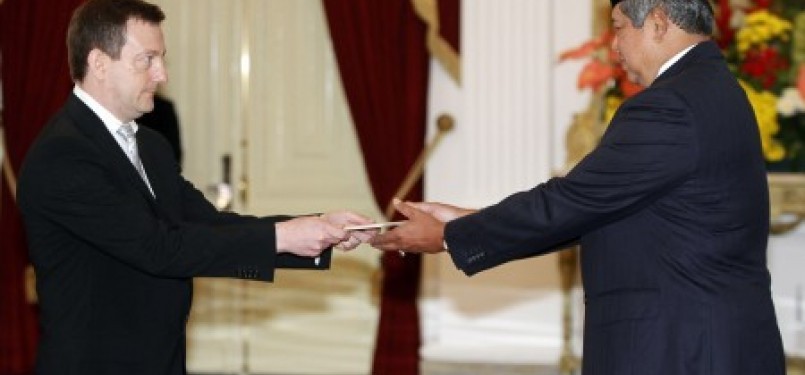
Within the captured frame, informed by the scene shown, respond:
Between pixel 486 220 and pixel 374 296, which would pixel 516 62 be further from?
pixel 486 220

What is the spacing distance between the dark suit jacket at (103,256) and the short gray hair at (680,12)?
3.97ft

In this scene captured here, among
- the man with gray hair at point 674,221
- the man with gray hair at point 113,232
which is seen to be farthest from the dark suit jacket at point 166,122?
the man with gray hair at point 674,221

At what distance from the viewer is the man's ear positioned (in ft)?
11.7

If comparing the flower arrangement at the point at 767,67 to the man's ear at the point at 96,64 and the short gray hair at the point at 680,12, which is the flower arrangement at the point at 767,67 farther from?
the man's ear at the point at 96,64

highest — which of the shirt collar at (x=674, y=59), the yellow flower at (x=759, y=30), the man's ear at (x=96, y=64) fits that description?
the yellow flower at (x=759, y=30)

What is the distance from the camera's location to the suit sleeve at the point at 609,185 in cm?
334

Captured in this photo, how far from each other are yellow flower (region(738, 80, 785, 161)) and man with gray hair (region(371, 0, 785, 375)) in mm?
2429

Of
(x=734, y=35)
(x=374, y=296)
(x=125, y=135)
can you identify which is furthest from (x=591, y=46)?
(x=125, y=135)

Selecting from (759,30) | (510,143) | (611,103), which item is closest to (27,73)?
(510,143)

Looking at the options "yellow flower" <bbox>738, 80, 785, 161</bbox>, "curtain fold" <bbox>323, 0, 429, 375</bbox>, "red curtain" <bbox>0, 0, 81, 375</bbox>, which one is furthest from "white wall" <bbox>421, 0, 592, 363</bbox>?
"red curtain" <bbox>0, 0, 81, 375</bbox>

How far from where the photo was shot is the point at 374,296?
7570 millimetres

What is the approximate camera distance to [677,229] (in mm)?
3383

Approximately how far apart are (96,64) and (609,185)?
1.40 meters

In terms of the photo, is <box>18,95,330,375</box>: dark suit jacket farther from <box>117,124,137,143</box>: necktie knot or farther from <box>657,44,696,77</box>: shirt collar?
<box>657,44,696,77</box>: shirt collar
